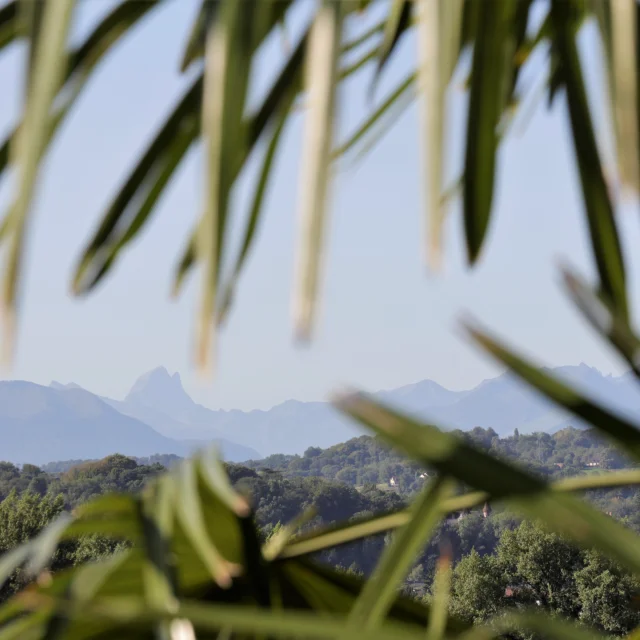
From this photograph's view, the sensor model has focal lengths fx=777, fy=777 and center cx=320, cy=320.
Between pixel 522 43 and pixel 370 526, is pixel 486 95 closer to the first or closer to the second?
pixel 522 43

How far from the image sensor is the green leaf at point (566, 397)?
1.27ft

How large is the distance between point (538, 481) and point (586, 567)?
2789cm

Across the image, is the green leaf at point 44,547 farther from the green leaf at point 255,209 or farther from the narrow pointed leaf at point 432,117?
the narrow pointed leaf at point 432,117

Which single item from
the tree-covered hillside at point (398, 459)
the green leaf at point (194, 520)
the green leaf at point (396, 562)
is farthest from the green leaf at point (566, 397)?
the tree-covered hillside at point (398, 459)

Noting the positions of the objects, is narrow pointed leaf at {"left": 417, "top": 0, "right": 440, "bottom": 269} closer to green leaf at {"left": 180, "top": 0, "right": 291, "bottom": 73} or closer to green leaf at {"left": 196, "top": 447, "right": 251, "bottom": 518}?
green leaf at {"left": 180, "top": 0, "right": 291, "bottom": 73}

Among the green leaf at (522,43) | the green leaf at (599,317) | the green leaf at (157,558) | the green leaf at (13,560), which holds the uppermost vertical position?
the green leaf at (522,43)

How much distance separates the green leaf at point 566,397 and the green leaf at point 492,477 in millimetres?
55

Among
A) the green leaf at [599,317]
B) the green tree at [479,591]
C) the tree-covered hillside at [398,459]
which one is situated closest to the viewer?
the green leaf at [599,317]

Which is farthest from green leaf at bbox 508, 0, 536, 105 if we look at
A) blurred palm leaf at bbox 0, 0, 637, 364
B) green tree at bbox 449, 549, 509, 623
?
green tree at bbox 449, 549, 509, 623

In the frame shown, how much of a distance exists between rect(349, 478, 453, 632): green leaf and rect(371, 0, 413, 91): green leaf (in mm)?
358

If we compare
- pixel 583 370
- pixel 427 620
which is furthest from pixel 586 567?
pixel 583 370

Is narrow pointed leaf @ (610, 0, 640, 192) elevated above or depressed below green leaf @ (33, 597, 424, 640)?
above

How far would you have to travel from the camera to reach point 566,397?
39 cm

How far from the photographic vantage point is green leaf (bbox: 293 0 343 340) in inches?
12.3
